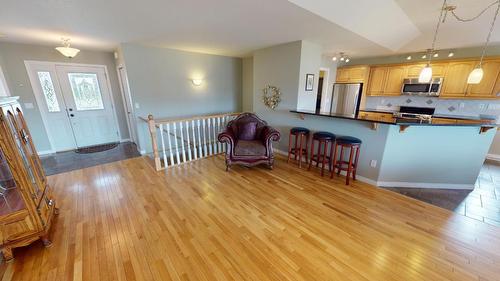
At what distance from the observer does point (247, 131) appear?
386 centimetres

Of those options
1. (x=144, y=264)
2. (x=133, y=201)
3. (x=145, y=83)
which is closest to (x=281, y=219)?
(x=144, y=264)

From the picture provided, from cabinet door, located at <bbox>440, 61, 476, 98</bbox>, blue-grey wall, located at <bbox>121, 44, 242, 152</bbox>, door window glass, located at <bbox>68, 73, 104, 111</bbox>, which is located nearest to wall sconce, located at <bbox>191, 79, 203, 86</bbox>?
blue-grey wall, located at <bbox>121, 44, 242, 152</bbox>

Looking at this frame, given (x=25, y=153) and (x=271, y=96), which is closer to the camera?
(x=25, y=153)

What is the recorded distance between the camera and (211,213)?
7.57 feet

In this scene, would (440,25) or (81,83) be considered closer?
(440,25)

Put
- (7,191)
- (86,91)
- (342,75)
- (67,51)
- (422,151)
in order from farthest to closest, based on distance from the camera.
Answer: (342,75)
(86,91)
(67,51)
(422,151)
(7,191)

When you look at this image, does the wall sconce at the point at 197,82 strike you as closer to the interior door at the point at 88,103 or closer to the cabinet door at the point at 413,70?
the interior door at the point at 88,103

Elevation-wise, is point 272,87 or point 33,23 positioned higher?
point 33,23

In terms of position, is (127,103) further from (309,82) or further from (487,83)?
(487,83)

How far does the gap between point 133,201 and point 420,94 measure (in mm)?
6869

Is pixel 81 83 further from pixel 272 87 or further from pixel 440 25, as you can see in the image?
pixel 440 25

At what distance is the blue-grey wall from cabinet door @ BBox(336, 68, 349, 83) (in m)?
3.28

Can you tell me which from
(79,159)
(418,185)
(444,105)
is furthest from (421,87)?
(79,159)

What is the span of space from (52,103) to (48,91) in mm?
283
